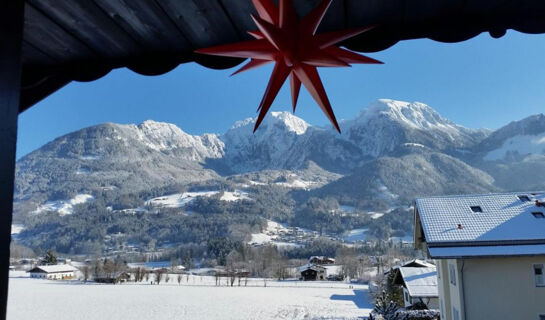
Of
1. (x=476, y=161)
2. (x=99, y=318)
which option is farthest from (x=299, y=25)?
(x=476, y=161)

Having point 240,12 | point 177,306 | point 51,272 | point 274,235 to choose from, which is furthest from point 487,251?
point 274,235

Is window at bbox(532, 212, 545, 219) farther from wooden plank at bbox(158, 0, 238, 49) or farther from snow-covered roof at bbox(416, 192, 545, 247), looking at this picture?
wooden plank at bbox(158, 0, 238, 49)

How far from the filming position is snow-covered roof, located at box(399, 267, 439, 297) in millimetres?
14148

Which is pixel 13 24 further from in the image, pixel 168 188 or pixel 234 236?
pixel 168 188

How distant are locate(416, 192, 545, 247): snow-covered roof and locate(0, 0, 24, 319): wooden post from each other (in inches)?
357

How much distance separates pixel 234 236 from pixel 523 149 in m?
150

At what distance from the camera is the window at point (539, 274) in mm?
7883

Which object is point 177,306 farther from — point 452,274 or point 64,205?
point 64,205

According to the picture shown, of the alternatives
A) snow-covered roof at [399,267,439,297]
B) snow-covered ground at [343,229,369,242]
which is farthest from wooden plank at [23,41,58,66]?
snow-covered ground at [343,229,369,242]

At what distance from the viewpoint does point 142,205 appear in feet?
538

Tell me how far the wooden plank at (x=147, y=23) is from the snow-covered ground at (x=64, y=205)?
175140 millimetres

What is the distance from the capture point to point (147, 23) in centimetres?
166

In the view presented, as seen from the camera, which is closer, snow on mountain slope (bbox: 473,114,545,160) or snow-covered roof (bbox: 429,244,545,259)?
snow-covered roof (bbox: 429,244,545,259)

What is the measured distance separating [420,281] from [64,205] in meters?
181
